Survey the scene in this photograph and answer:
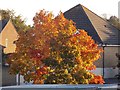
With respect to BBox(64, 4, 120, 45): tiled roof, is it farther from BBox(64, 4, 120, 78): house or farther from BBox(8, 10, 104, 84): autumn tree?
BBox(8, 10, 104, 84): autumn tree

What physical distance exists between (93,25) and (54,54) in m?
20.0

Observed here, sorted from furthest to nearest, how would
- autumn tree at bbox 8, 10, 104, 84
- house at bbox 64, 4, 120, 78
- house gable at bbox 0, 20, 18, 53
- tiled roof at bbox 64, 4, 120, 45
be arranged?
house gable at bbox 0, 20, 18, 53
tiled roof at bbox 64, 4, 120, 45
house at bbox 64, 4, 120, 78
autumn tree at bbox 8, 10, 104, 84

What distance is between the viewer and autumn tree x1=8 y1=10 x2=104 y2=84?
20.5m

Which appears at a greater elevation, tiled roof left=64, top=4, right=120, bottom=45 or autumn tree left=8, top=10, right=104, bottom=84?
tiled roof left=64, top=4, right=120, bottom=45

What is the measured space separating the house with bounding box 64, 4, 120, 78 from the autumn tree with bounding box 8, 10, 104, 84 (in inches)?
613

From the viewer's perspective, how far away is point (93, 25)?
40125 mm

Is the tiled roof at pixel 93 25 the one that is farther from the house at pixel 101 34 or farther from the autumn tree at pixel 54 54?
the autumn tree at pixel 54 54

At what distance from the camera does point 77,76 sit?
20625 millimetres

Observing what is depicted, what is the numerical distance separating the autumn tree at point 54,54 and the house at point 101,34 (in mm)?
15580

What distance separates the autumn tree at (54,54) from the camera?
808 inches

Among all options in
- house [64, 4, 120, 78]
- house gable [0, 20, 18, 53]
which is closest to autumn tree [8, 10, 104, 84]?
house [64, 4, 120, 78]

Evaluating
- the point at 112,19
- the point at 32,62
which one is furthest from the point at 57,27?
the point at 112,19

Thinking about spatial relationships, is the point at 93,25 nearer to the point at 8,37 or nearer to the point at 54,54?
the point at 8,37

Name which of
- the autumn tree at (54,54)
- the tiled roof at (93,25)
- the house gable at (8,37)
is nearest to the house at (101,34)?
the tiled roof at (93,25)
